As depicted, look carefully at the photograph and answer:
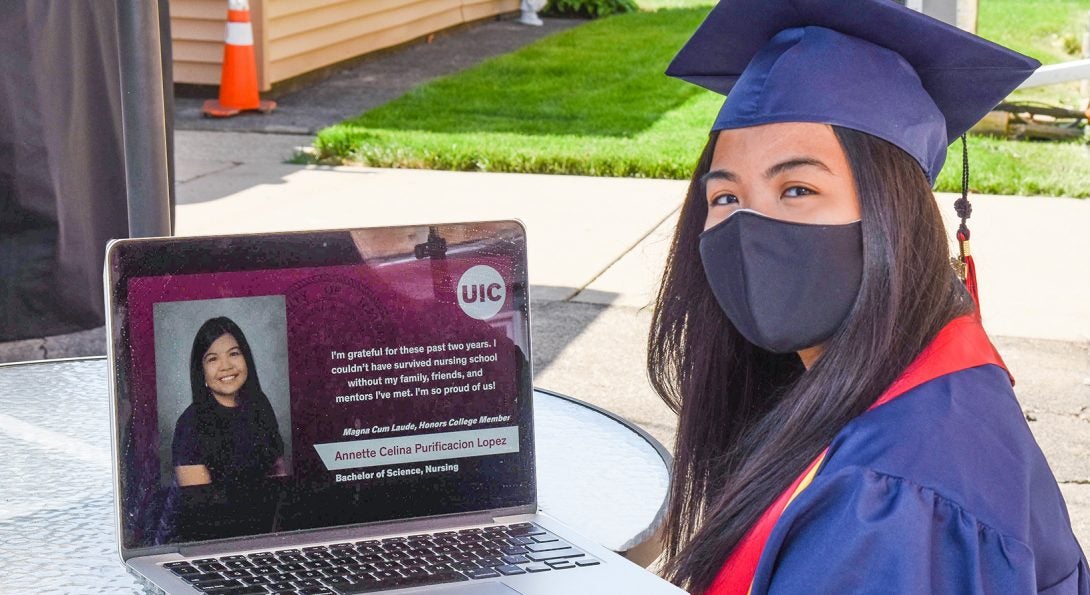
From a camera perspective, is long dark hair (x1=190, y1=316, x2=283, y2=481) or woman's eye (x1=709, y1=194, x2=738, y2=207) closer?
long dark hair (x1=190, y1=316, x2=283, y2=481)

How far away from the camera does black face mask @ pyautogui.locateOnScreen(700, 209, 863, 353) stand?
1.61m

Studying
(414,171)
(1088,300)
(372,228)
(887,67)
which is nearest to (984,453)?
(887,67)

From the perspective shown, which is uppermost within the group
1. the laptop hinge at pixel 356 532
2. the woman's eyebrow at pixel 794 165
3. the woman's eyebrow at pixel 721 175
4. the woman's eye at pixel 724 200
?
the woman's eyebrow at pixel 794 165

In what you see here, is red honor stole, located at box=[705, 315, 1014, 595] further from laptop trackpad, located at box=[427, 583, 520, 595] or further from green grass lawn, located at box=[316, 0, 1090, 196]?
green grass lawn, located at box=[316, 0, 1090, 196]

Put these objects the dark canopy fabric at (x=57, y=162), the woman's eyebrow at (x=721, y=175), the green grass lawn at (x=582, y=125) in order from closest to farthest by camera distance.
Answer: the woman's eyebrow at (x=721, y=175)
the dark canopy fabric at (x=57, y=162)
the green grass lawn at (x=582, y=125)

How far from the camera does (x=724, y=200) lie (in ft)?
5.67

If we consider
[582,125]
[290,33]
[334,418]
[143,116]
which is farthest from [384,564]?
[290,33]

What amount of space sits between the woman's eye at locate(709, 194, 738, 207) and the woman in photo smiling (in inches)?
24.3

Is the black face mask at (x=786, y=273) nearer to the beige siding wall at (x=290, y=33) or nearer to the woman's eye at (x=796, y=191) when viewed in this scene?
the woman's eye at (x=796, y=191)

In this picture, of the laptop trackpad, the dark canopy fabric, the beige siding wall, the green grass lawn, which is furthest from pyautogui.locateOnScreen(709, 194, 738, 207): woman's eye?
the beige siding wall

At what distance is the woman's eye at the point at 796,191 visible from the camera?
1.61 metres

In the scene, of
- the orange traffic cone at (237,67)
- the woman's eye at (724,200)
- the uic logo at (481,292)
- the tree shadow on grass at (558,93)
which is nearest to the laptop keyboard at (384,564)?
the uic logo at (481,292)

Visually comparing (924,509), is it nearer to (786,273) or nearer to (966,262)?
(786,273)

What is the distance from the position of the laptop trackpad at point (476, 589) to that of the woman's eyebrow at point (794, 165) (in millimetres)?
586
